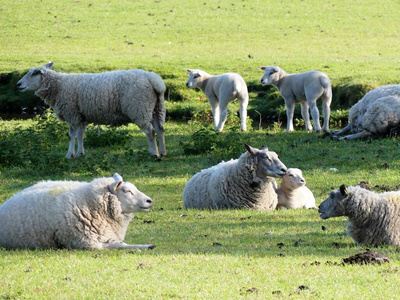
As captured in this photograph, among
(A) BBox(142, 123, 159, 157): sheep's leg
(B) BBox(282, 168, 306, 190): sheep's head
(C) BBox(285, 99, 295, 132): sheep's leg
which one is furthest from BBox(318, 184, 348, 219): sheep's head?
(C) BBox(285, 99, 295, 132): sheep's leg

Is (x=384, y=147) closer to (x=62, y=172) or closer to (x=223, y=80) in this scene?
(x=223, y=80)

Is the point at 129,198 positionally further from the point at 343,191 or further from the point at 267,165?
the point at 267,165

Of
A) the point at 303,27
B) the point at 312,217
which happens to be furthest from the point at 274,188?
the point at 303,27

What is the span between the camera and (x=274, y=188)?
1294 centimetres

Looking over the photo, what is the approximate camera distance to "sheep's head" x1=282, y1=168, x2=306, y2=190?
482 inches

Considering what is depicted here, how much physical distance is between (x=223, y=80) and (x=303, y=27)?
20567 mm

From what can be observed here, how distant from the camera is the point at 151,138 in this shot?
59.6 ft

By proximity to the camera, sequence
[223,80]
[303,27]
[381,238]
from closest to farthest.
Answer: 1. [381,238]
2. [223,80]
3. [303,27]

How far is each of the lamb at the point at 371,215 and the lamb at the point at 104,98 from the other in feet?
30.4

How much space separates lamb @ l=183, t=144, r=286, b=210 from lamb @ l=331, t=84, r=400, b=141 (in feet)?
21.6

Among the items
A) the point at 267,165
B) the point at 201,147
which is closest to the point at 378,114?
the point at 201,147

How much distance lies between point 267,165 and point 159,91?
652 centimetres

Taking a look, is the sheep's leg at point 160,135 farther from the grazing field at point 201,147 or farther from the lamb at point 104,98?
the grazing field at point 201,147

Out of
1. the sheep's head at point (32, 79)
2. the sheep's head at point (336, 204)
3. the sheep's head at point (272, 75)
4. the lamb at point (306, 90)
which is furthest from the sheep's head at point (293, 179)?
the sheep's head at point (272, 75)
